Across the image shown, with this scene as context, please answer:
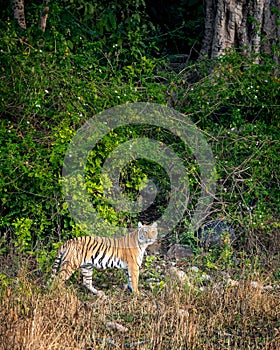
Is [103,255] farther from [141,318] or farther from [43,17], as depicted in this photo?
[43,17]

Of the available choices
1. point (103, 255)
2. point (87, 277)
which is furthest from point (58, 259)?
point (103, 255)

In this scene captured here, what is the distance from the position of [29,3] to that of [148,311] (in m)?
7.41

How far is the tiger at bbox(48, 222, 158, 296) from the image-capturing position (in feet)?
23.2

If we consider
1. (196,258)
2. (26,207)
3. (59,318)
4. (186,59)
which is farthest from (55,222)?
(186,59)

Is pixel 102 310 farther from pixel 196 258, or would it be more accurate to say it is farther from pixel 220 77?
pixel 220 77

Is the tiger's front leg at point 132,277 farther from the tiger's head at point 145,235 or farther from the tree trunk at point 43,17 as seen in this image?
the tree trunk at point 43,17

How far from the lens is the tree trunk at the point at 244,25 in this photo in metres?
10.6

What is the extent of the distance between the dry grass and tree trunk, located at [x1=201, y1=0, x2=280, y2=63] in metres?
5.05

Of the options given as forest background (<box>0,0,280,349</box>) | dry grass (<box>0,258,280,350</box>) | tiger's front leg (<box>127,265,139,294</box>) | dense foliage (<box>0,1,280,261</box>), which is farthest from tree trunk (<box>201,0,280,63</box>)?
dry grass (<box>0,258,280,350</box>)

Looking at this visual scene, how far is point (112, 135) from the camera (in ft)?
26.9

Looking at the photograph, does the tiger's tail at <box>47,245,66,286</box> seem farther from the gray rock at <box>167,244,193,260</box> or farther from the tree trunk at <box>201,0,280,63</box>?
the tree trunk at <box>201,0,280,63</box>

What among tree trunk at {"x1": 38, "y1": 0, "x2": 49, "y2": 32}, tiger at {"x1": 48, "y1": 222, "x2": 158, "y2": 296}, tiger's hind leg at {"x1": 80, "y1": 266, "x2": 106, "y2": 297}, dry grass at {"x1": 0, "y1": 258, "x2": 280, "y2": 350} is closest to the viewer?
dry grass at {"x1": 0, "y1": 258, "x2": 280, "y2": 350}

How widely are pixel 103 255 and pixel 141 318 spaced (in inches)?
51.3

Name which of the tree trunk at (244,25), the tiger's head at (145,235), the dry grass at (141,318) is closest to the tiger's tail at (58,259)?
the dry grass at (141,318)
